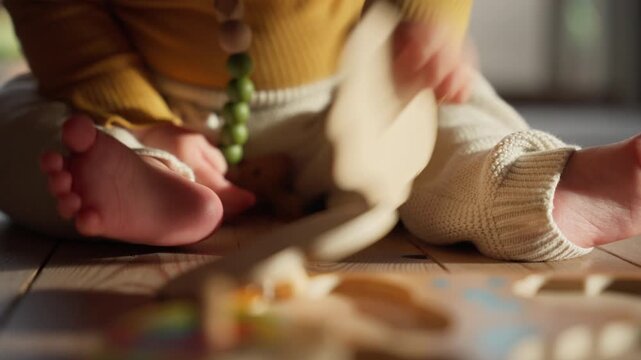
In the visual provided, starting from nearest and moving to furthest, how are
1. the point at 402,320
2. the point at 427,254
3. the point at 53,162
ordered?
the point at 402,320 < the point at 53,162 < the point at 427,254

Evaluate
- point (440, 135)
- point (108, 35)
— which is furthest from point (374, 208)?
point (108, 35)

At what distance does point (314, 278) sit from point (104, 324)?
136mm

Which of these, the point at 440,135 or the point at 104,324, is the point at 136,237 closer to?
the point at 104,324

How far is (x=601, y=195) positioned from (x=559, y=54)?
1.73m

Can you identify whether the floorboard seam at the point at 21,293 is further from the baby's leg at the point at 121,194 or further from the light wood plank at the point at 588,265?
the light wood plank at the point at 588,265

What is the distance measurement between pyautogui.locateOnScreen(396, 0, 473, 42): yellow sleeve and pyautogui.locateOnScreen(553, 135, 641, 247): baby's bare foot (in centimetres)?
14

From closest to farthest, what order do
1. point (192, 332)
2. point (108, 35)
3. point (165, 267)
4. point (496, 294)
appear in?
point (192, 332) → point (496, 294) → point (165, 267) → point (108, 35)

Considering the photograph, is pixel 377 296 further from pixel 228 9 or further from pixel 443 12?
pixel 228 9

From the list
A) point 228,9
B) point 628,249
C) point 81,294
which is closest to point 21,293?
point 81,294

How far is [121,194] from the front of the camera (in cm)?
63

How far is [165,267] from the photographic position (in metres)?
0.64

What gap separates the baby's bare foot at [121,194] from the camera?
61cm

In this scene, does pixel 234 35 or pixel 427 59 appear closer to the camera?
pixel 427 59

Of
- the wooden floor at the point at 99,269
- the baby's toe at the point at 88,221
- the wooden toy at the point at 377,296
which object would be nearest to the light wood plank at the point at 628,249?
the wooden floor at the point at 99,269
